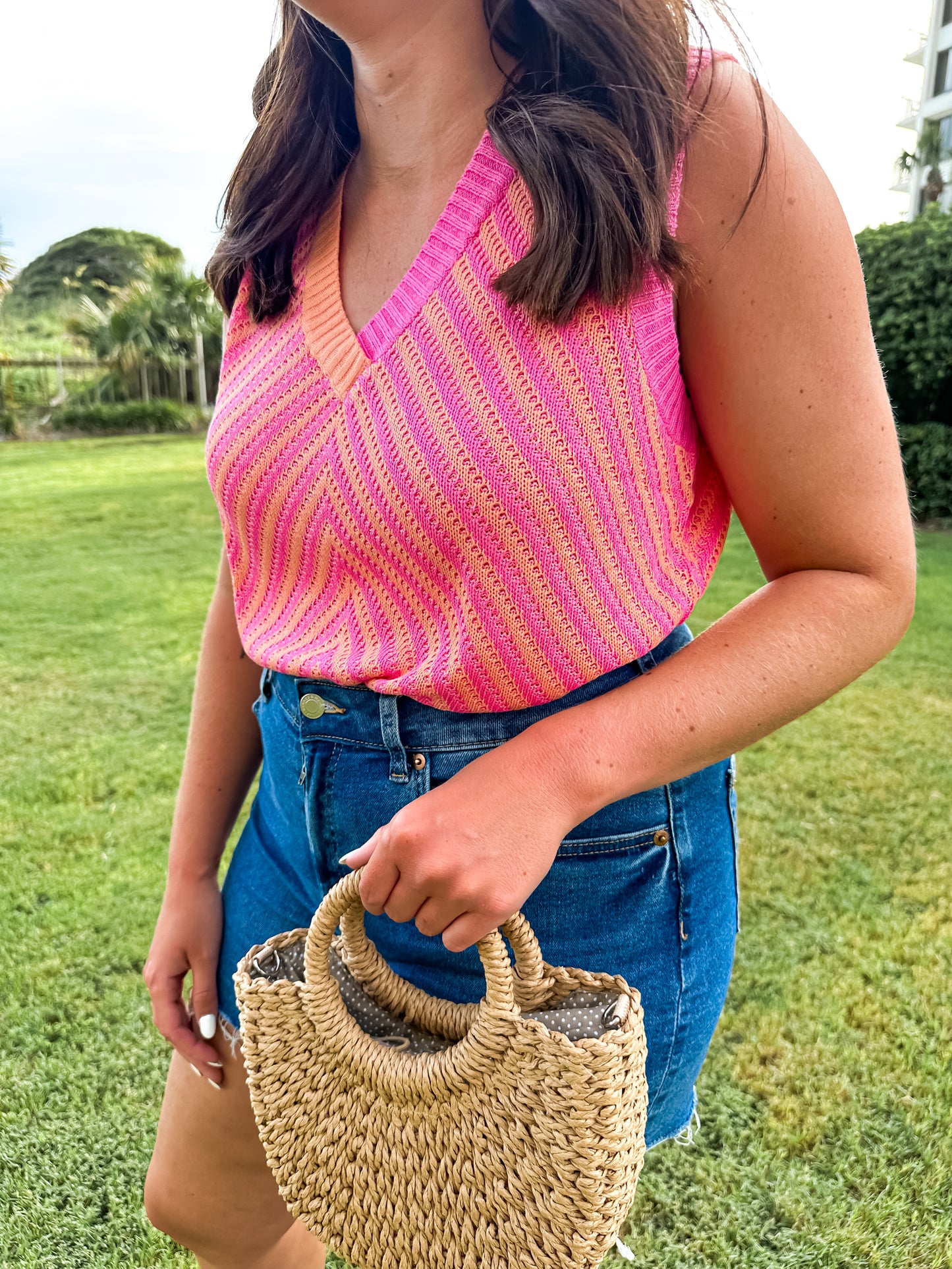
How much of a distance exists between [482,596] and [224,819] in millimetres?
680

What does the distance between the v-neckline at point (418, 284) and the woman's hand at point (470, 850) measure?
44cm

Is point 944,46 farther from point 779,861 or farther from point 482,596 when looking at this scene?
point 482,596

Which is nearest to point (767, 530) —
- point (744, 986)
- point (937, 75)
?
point (744, 986)

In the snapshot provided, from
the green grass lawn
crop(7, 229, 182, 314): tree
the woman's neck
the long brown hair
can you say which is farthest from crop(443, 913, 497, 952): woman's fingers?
crop(7, 229, 182, 314): tree

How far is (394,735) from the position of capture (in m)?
1.02

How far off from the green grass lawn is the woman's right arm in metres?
1.23

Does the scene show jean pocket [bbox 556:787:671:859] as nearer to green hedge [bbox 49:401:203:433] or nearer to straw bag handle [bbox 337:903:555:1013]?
straw bag handle [bbox 337:903:555:1013]

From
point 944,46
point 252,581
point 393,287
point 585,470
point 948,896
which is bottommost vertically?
point 948,896

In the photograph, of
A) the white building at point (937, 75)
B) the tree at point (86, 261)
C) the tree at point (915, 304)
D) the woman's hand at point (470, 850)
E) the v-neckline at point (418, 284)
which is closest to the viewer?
the woman's hand at point (470, 850)

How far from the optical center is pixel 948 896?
3512 millimetres

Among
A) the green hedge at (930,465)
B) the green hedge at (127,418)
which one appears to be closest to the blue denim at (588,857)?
the green hedge at (930,465)

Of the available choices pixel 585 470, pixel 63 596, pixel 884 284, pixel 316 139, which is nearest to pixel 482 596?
pixel 585 470

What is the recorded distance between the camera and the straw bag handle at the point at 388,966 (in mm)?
870

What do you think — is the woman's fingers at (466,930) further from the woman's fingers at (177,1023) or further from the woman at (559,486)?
the woman's fingers at (177,1023)
